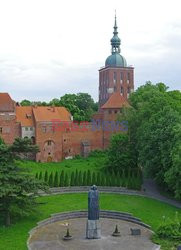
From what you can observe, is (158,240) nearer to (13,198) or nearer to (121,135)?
(13,198)

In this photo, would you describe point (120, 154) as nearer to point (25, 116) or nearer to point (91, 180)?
point (91, 180)

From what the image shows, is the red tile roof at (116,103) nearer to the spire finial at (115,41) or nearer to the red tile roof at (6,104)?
the red tile roof at (6,104)

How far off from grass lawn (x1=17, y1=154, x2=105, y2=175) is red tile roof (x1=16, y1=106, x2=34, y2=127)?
19.1 feet

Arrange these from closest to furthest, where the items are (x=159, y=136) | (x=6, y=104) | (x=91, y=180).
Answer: (x=159, y=136), (x=91, y=180), (x=6, y=104)

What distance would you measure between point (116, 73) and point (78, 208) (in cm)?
4647

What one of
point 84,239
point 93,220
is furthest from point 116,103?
point 84,239

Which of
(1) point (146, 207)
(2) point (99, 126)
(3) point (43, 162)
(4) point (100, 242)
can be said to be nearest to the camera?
(4) point (100, 242)

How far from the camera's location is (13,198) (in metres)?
30.6

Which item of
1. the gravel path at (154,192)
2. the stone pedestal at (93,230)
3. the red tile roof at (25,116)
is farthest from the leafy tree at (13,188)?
the red tile roof at (25,116)

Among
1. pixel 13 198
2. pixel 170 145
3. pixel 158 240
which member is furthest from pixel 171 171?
pixel 13 198

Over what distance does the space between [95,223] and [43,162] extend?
93.0 feet

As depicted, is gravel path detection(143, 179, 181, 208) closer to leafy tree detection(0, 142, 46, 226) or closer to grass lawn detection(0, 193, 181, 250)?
grass lawn detection(0, 193, 181, 250)

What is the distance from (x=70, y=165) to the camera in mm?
54656

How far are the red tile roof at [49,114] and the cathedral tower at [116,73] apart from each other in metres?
20.9
